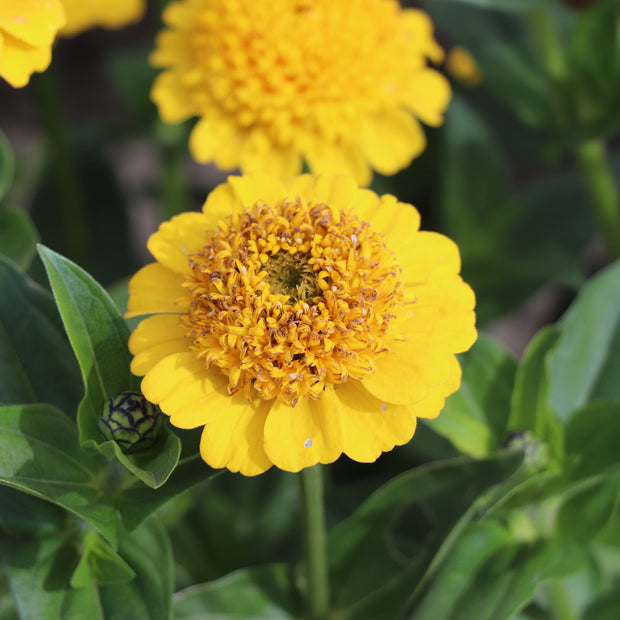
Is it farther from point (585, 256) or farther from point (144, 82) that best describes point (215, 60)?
point (585, 256)

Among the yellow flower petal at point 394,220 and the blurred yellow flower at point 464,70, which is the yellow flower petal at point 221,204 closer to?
the yellow flower petal at point 394,220

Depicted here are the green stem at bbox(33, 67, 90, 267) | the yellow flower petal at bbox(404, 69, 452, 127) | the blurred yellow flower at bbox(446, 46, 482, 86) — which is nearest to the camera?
the yellow flower petal at bbox(404, 69, 452, 127)

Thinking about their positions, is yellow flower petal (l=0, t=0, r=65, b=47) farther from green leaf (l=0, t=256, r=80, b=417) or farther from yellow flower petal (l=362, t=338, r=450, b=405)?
yellow flower petal (l=362, t=338, r=450, b=405)

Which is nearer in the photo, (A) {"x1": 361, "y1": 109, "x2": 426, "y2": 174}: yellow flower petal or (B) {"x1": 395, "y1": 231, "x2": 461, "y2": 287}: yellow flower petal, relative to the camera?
(B) {"x1": 395, "y1": 231, "x2": 461, "y2": 287}: yellow flower petal

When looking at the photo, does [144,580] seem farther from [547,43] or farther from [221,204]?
[547,43]

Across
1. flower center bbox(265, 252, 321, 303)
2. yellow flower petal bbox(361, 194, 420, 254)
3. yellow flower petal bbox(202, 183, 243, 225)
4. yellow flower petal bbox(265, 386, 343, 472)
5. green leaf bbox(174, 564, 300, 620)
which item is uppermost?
yellow flower petal bbox(361, 194, 420, 254)

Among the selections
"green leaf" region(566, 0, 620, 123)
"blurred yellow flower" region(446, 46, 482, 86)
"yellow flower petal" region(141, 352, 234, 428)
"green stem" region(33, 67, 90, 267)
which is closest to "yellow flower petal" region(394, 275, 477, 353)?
"yellow flower petal" region(141, 352, 234, 428)

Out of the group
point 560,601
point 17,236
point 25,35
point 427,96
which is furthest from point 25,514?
point 427,96
